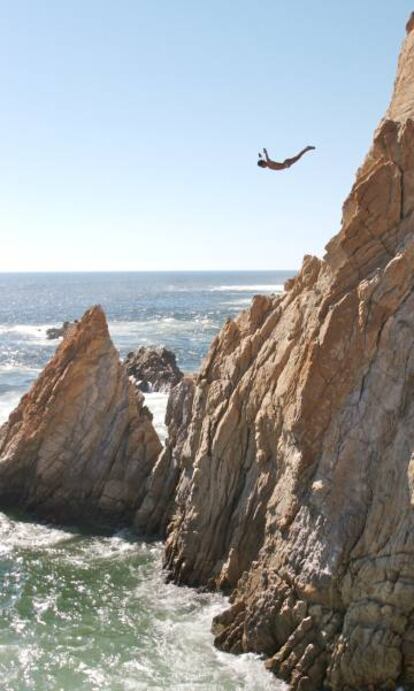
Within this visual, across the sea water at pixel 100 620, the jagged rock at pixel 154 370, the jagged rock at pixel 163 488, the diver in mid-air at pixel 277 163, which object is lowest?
the sea water at pixel 100 620

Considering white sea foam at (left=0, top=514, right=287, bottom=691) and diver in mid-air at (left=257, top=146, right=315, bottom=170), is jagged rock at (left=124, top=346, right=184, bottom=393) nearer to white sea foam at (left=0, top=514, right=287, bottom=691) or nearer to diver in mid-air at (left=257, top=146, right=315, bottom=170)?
white sea foam at (left=0, top=514, right=287, bottom=691)

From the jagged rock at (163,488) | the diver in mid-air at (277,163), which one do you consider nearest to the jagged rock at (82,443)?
the jagged rock at (163,488)

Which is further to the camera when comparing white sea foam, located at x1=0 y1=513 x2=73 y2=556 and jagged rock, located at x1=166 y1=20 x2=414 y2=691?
white sea foam, located at x1=0 y1=513 x2=73 y2=556

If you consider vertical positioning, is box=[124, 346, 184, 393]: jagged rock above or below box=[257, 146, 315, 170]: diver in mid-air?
below

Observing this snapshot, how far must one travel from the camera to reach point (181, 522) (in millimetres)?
21094

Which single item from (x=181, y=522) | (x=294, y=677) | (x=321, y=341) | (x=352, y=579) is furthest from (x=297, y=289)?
(x=294, y=677)

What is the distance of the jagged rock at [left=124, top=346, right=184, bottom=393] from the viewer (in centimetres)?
4375

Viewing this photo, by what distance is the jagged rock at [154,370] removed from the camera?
43.8 metres

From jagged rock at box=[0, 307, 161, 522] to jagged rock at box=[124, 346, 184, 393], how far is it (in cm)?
1528

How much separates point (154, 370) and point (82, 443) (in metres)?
19.5

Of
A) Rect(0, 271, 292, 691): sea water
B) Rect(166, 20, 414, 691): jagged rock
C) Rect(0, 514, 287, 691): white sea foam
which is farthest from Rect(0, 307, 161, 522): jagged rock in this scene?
Rect(166, 20, 414, 691): jagged rock

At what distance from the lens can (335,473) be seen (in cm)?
1535

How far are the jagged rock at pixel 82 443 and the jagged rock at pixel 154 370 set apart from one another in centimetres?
1528

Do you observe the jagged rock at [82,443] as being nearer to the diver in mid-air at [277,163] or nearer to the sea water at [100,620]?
the sea water at [100,620]
